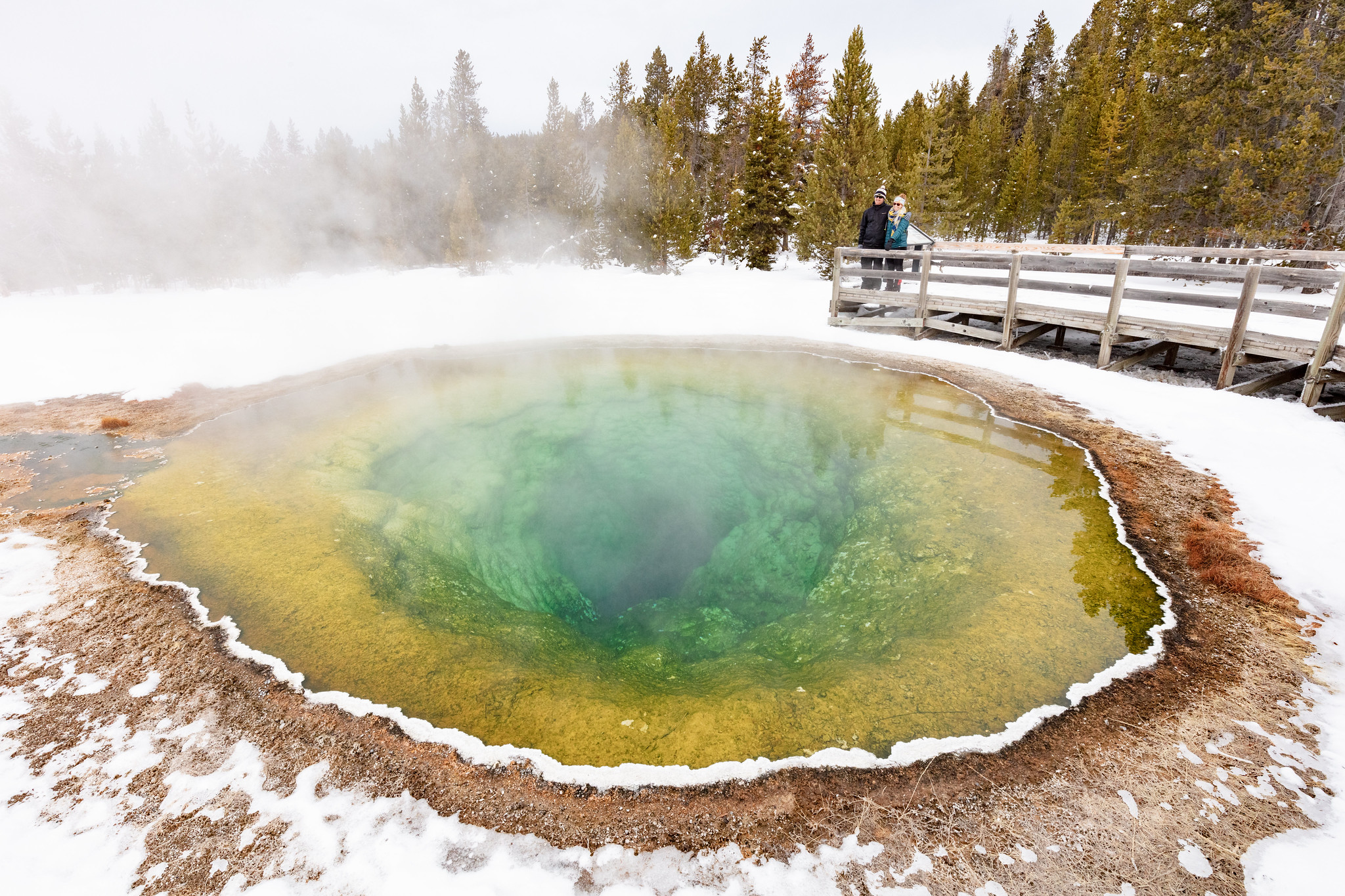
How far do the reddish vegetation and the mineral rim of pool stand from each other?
0.41 metres

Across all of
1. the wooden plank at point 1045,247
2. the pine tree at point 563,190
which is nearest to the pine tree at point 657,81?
the pine tree at point 563,190

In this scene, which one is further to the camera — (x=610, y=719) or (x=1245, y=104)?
(x=1245, y=104)

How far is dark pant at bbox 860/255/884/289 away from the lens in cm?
1118

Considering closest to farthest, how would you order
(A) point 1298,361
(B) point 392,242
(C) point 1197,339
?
(A) point 1298,361
(C) point 1197,339
(B) point 392,242

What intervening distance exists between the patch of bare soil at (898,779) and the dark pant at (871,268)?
8.74m

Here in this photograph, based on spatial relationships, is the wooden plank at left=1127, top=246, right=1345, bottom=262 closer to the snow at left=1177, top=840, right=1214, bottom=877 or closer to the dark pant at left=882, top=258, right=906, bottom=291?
the dark pant at left=882, top=258, right=906, bottom=291

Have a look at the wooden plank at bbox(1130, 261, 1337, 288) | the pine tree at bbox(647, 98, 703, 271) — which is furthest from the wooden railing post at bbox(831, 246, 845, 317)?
the pine tree at bbox(647, 98, 703, 271)

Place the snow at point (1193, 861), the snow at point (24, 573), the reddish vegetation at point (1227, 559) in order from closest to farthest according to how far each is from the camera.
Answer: the snow at point (1193, 861), the reddish vegetation at point (1227, 559), the snow at point (24, 573)

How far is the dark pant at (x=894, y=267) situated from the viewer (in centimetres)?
1103

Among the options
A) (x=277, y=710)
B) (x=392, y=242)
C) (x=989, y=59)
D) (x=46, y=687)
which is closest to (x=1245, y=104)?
(x=277, y=710)

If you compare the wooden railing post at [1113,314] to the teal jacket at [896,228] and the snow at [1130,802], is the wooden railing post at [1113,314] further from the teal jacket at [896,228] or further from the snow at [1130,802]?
the snow at [1130,802]

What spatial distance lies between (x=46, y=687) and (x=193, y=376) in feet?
25.1

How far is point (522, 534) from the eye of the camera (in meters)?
5.21

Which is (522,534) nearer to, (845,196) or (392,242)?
(845,196)
